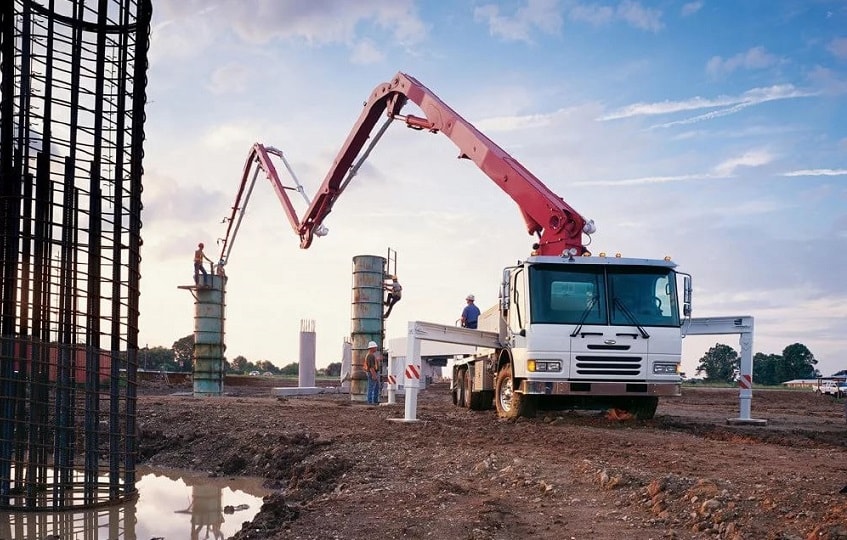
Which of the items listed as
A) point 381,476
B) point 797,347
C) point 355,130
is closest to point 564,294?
point 381,476

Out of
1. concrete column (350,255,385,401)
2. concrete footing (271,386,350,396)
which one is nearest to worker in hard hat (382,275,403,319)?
concrete column (350,255,385,401)

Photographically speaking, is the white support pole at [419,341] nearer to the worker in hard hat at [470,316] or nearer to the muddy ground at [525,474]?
the muddy ground at [525,474]

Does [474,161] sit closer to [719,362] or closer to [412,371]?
[412,371]

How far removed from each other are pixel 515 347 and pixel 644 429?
2.50m

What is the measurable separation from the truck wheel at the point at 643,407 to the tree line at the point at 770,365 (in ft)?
223

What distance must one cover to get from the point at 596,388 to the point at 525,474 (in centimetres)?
554

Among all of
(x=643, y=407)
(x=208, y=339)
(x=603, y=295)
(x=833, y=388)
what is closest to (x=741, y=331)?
(x=643, y=407)

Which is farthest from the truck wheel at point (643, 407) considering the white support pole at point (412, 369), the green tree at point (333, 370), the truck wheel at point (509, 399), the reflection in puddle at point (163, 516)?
the green tree at point (333, 370)

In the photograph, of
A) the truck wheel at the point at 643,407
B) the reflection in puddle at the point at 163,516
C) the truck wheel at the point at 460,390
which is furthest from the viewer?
the truck wheel at the point at 460,390

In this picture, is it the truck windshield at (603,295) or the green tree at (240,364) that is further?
the green tree at (240,364)

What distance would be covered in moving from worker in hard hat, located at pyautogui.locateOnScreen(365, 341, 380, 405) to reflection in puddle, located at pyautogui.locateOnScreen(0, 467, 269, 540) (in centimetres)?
1105

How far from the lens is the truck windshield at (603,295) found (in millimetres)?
14547

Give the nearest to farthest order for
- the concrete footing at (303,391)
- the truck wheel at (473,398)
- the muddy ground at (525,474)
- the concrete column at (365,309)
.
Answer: the muddy ground at (525,474), the truck wheel at (473,398), the concrete column at (365,309), the concrete footing at (303,391)

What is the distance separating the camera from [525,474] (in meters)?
9.09
